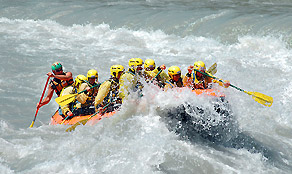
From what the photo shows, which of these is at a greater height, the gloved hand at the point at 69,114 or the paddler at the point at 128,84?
the paddler at the point at 128,84

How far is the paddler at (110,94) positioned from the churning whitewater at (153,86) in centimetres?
32

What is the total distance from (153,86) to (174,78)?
A: 0.74m

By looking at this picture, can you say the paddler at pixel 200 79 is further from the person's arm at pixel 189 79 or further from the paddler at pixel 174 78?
the paddler at pixel 174 78

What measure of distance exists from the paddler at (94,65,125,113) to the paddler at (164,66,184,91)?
0.95 meters

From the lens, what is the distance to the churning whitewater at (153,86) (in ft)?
20.2

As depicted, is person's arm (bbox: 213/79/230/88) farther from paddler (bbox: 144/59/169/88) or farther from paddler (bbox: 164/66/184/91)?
paddler (bbox: 144/59/169/88)

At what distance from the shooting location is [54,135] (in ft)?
23.3

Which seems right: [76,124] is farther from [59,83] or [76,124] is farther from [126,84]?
[126,84]

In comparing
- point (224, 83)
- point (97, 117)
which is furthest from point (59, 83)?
point (224, 83)

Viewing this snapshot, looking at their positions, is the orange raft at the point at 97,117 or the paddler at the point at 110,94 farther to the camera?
the paddler at the point at 110,94

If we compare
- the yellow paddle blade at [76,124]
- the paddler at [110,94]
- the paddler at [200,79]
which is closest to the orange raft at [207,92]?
the paddler at [200,79]

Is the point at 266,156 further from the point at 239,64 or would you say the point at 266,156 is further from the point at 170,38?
the point at 170,38

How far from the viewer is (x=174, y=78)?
735cm

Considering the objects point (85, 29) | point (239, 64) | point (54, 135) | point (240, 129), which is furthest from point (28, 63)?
point (240, 129)
